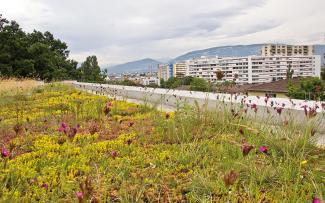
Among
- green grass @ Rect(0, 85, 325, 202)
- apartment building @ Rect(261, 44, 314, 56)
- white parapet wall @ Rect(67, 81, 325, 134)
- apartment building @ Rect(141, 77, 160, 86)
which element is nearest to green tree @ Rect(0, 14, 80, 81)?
apartment building @ Rect(141, 77, 160, 86)

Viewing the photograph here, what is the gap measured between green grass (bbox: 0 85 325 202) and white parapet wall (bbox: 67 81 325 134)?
257mm

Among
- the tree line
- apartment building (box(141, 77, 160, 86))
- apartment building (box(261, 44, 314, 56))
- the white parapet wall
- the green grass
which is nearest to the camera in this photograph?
the green grass

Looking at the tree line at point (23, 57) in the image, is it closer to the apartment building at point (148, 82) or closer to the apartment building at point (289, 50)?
the apartment building at point (148, 82)

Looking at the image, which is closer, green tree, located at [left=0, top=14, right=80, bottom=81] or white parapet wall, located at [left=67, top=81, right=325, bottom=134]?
white parapet wall, located at [left=67, top=81, right=325, bottom=134]

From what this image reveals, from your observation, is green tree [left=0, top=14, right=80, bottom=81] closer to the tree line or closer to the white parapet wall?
the tree line

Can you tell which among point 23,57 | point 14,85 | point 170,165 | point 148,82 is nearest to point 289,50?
point 23,57

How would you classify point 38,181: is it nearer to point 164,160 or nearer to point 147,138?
point 164,160

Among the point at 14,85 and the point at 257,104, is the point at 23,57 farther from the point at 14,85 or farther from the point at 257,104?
the point at 257,104

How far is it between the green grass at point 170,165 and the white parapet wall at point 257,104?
0.26 meters

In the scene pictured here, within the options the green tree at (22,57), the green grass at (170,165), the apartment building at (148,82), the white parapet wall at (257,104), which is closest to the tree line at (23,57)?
the green tree at (22,57)

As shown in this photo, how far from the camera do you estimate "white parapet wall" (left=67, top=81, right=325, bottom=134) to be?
3.69 metres

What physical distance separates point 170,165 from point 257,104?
2.76 metres

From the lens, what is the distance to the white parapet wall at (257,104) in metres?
3.69

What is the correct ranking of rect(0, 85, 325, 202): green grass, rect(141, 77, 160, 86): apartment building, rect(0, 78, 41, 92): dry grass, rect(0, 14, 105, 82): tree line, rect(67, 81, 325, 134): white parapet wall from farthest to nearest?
rect(0, 14, 105, 82): tree line
rect(0, 78, 41, 92): dry grass
rect(141, 77, 160, 86): apartment building
rect(67, 81, 325, 134): white parapet wall
rect(0, 85, 325, 202): green grass
